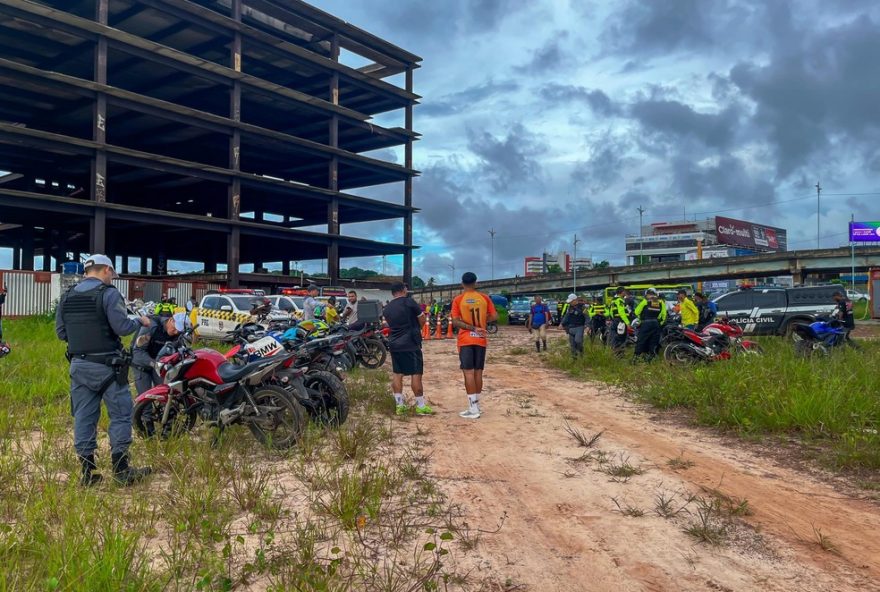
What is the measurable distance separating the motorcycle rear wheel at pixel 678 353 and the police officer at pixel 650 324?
45 cm

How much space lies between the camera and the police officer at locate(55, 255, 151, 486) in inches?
180

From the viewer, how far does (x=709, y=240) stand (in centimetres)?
11675

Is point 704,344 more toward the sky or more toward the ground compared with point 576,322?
more toward the ground

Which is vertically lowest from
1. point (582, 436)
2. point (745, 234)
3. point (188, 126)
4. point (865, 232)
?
point (582, 436)

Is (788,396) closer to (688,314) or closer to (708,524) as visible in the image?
(708,524)

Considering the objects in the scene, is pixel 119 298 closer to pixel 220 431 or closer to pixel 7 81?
pixel 220 431

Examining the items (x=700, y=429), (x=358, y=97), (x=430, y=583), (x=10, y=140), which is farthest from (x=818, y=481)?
(x=358, y=97)

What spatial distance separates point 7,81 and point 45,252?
23508 millimetres

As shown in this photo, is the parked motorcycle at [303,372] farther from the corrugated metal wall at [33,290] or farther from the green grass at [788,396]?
the corrugated metal wall at [33,290]

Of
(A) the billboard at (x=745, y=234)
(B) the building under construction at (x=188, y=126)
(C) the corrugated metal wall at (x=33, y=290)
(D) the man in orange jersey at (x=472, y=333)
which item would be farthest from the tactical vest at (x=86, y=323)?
(A) the billboard at (x=745, y=234)

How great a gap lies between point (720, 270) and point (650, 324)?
44599mm

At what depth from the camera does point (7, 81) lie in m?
26.5

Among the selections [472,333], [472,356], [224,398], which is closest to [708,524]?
[472,356]

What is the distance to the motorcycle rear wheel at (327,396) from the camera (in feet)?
21.4
